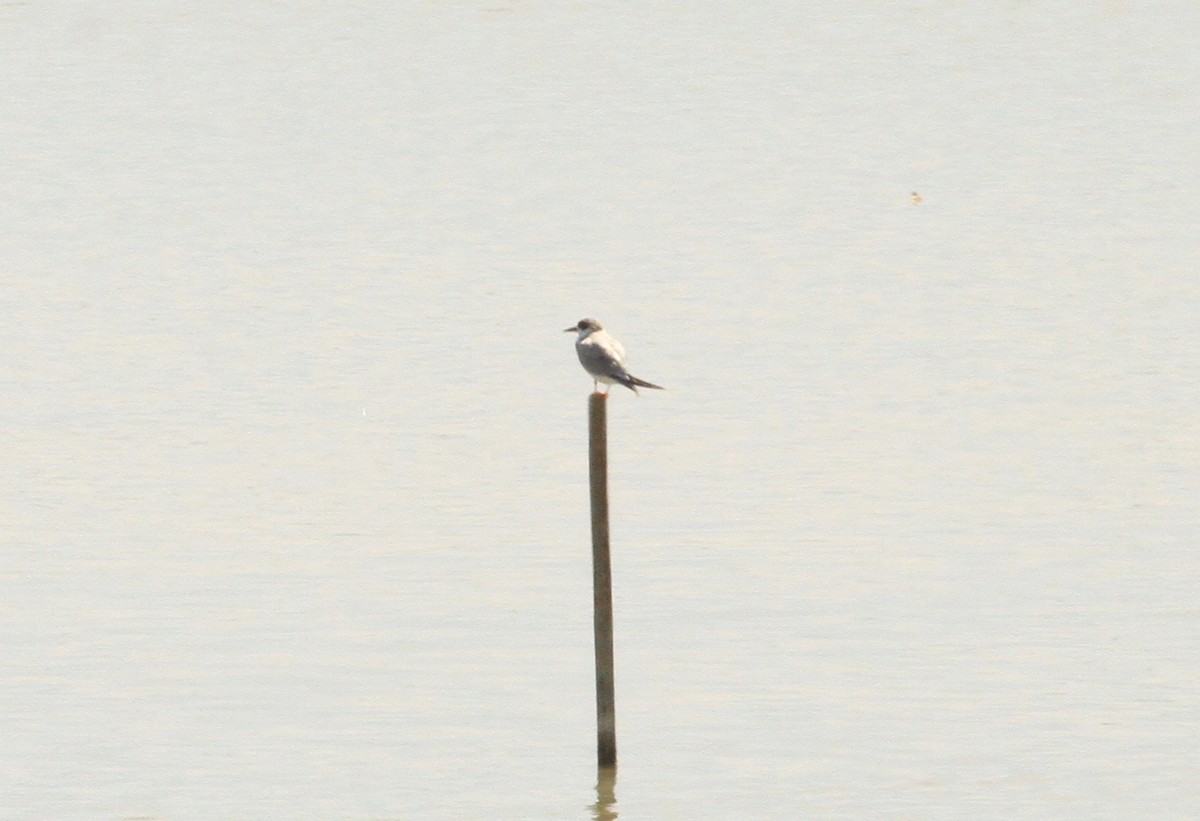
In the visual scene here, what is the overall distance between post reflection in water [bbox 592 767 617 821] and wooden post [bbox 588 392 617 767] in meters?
0.10

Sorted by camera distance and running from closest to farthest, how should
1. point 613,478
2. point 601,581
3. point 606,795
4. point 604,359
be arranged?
1. point 601,581
2. point 606,795
3. point 604,359
4. point 613,478

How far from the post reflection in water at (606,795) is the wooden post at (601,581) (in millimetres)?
102

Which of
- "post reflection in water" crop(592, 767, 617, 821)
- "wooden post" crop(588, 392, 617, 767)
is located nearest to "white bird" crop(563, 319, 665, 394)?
"wooden post" crop(588, 392, 617, 767)

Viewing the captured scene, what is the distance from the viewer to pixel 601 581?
60.5 ft

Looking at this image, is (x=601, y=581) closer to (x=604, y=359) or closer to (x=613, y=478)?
(x=604, y=359)

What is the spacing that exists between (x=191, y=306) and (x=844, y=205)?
74.7 feet

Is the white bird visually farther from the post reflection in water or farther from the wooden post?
the post reflection in water

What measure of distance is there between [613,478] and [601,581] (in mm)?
14302

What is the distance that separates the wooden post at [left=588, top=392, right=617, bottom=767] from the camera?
17719 mm

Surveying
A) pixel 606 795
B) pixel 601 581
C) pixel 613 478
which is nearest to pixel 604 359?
pixel 601 581

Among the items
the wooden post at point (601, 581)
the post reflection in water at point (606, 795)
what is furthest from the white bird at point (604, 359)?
the post reflection in water at point (606, 795)

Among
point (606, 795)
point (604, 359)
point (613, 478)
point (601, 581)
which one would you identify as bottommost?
point (606, 795)

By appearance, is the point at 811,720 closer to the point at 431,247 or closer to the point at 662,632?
the point at 662,632

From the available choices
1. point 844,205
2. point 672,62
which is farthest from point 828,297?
point 672,62
